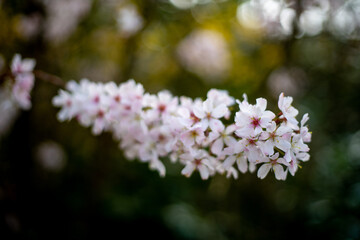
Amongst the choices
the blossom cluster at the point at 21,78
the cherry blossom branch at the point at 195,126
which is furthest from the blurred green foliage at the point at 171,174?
the cherry blossom branch at the point at 195,126

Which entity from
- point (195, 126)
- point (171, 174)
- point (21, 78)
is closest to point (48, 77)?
point (21, 78)

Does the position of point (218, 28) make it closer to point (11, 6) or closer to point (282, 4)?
point (282, 4)

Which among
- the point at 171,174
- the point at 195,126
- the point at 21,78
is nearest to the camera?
the point at 195,126

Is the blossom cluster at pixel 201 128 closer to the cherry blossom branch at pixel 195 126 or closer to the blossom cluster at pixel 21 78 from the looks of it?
the cherry blossom branch at pixel 195 126

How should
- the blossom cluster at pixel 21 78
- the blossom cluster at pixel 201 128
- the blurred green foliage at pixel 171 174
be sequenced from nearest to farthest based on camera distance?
the blossom cluster at pixel 201 128, the blossom cluster at pixel 21 78, the blurred green foliage at pixel 171 174

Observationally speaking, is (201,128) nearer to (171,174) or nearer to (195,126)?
(195,126)

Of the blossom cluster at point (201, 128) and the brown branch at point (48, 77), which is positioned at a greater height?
the blossom cluster at point (201, 128)
